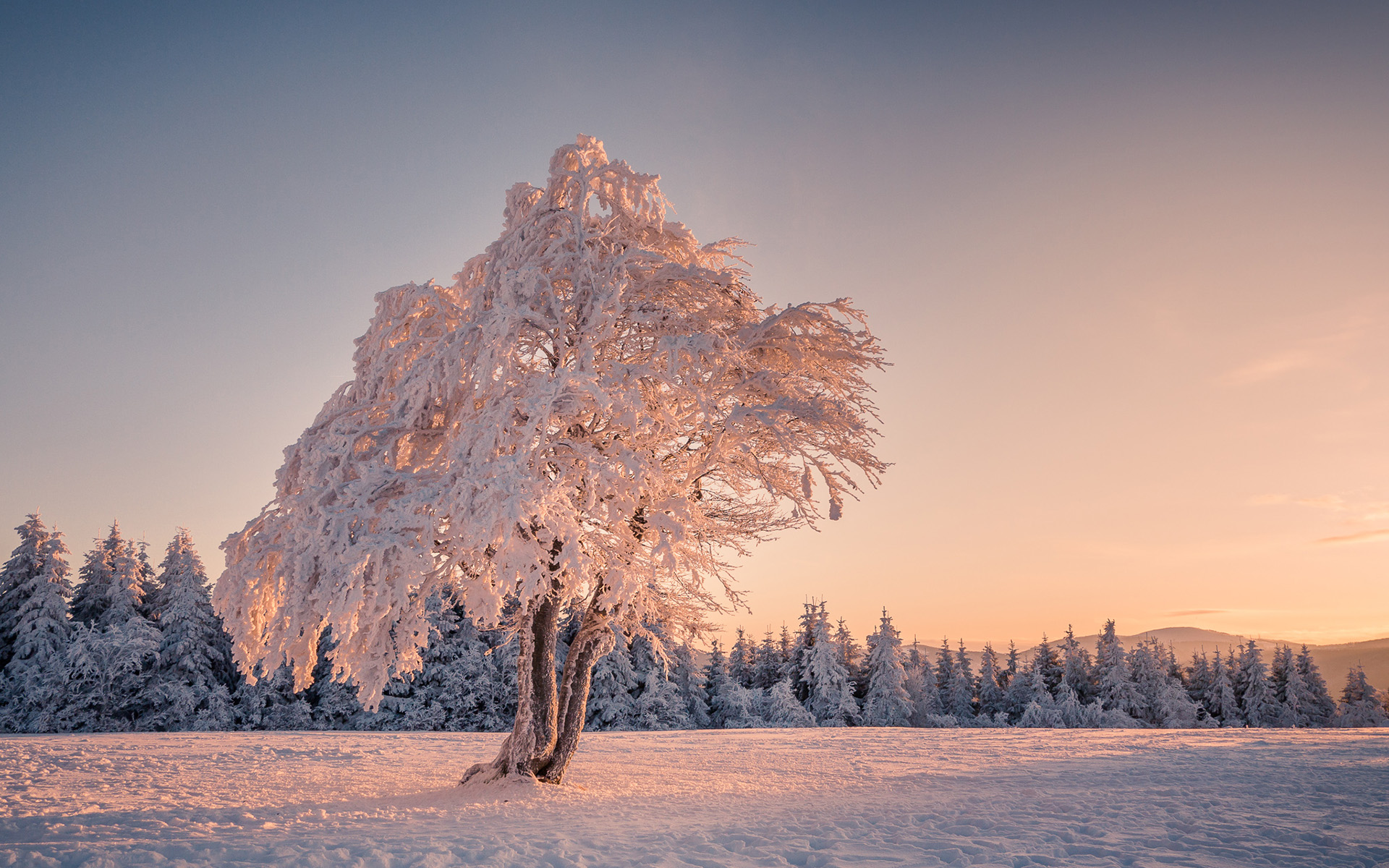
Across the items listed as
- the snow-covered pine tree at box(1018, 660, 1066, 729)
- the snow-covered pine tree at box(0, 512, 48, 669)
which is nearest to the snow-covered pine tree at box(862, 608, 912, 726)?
the snow-covered pine tree at box(1018, 660, 1066, 729)

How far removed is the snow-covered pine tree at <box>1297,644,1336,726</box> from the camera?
168 feet

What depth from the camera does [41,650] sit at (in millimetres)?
32156

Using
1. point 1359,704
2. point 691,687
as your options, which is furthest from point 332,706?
point 1359,704

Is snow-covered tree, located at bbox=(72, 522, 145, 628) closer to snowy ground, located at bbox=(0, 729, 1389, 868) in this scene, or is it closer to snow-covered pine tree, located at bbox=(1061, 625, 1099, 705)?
snowy ground, located at bbox=(0, 729, 1389, 868)

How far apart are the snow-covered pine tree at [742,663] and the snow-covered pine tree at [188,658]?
3091cm

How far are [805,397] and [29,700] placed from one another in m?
38.2

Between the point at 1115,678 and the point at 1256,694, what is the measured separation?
11925 millimetres

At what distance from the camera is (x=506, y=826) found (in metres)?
8.94

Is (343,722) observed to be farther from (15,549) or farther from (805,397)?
(805,397)

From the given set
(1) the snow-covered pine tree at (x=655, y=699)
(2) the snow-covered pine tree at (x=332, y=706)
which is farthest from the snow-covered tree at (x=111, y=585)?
(1) the snow-covered pine tree at (x=655, y=699)

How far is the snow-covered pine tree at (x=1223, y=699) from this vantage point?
51156 millimetres

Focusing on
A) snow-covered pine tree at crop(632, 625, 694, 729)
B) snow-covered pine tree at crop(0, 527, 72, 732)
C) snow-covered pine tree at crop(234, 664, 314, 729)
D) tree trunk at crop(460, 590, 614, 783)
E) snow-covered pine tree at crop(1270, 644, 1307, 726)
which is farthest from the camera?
snow-covered pine tree at crop(1270, 644, 1307, 726)

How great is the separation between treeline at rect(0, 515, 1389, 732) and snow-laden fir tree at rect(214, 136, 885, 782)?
20.0ft

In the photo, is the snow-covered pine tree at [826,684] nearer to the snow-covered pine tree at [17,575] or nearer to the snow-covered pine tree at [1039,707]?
the snow-covered pine tree at [1039,707]
